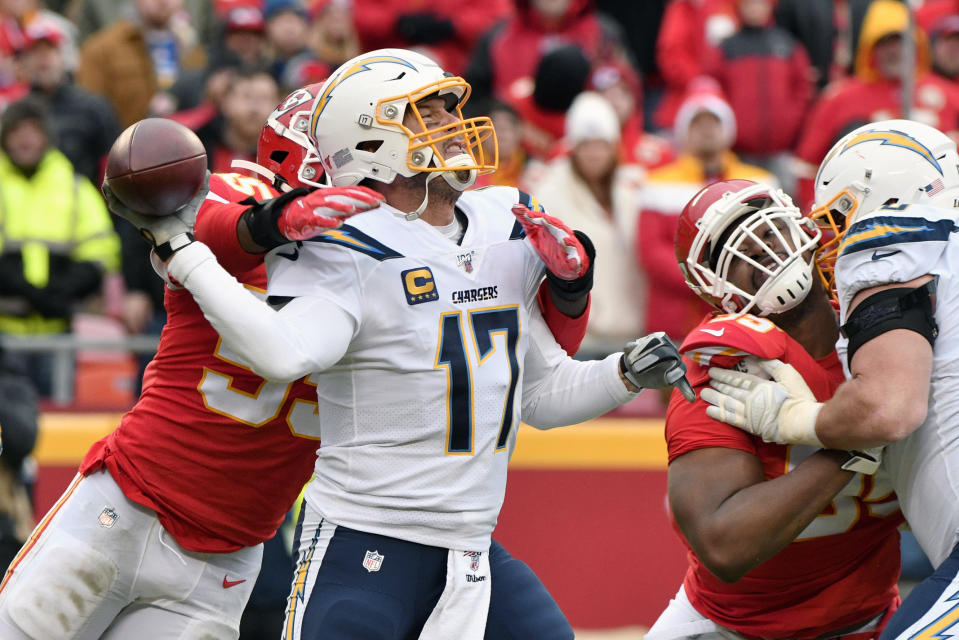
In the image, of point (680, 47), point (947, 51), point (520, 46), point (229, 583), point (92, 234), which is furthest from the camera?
point (680, 47)

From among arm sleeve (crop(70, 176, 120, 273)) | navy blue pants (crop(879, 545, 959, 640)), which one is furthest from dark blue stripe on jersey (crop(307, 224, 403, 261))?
arm sleeve (crop(70, 176, 120, 273))

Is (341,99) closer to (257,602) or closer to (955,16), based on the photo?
(257,602)

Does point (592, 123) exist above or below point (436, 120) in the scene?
below

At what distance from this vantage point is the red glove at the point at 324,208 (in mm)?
3301

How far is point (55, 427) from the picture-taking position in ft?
22.2

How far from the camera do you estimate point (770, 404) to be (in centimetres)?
346

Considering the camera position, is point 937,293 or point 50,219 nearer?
point 937,293

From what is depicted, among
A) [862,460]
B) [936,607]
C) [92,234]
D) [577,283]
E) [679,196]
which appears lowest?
[92,234]

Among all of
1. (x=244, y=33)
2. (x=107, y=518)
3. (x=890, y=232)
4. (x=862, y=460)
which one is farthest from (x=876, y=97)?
(x=107, y=518)

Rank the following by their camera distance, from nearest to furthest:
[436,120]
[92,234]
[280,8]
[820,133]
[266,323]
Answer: [266,323]
[436,120]
[92,234]
[820,133]
[280,8]

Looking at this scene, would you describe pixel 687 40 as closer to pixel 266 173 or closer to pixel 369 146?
pixel 266 173

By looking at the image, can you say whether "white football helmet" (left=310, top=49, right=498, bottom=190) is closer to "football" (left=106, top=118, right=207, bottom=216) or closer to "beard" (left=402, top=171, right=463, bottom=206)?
"beard" (left=402, top=171, right=463, bottom=206)

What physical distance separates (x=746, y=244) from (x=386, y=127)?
3.21 ft

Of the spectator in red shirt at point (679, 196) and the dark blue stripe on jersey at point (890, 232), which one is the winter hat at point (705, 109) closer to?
the spectator in red shirt at point (679, 196)
